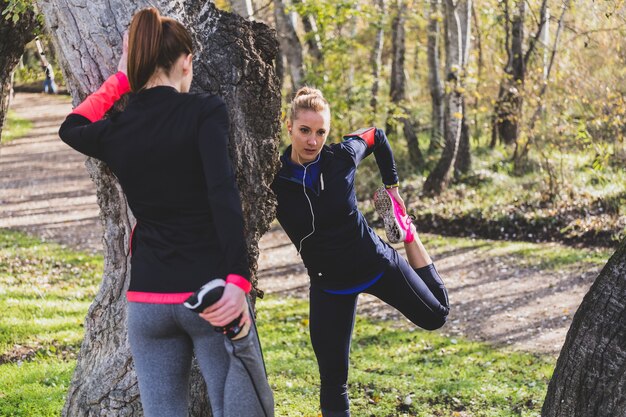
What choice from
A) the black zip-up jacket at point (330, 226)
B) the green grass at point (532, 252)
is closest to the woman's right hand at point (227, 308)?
the black zip-up jacket at point (330, 226)

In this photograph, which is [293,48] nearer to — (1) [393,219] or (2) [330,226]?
(1) [393,219]

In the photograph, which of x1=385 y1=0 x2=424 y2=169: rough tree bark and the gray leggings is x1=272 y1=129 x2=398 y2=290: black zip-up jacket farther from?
x1=385 y1=0 x2=424 y2=169: rough tree bark

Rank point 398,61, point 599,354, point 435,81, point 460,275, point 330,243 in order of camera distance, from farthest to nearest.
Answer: point 398,61 → point 435,81 → point 460,275 → point 330,243 → point 599,354

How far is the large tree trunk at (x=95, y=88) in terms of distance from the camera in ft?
11.3

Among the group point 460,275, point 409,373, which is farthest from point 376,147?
point 460,275

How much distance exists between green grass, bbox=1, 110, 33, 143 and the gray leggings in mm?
22406

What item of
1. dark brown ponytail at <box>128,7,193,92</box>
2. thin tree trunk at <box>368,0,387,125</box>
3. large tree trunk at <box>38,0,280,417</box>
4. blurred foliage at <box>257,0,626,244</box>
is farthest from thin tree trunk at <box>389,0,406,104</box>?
dark brown ponytail at <box>128,7,193,92</box>

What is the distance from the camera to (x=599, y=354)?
11.0 ft

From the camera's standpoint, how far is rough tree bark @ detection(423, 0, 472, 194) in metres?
14.0

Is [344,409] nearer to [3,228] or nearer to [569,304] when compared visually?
[569,304]

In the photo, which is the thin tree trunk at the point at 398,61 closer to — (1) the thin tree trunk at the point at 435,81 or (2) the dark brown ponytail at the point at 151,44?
Result: (1) the thin tree trunk at the point at 435,81

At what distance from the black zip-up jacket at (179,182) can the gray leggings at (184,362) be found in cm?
14

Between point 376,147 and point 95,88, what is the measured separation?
1908mm

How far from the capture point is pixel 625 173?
1269cm
